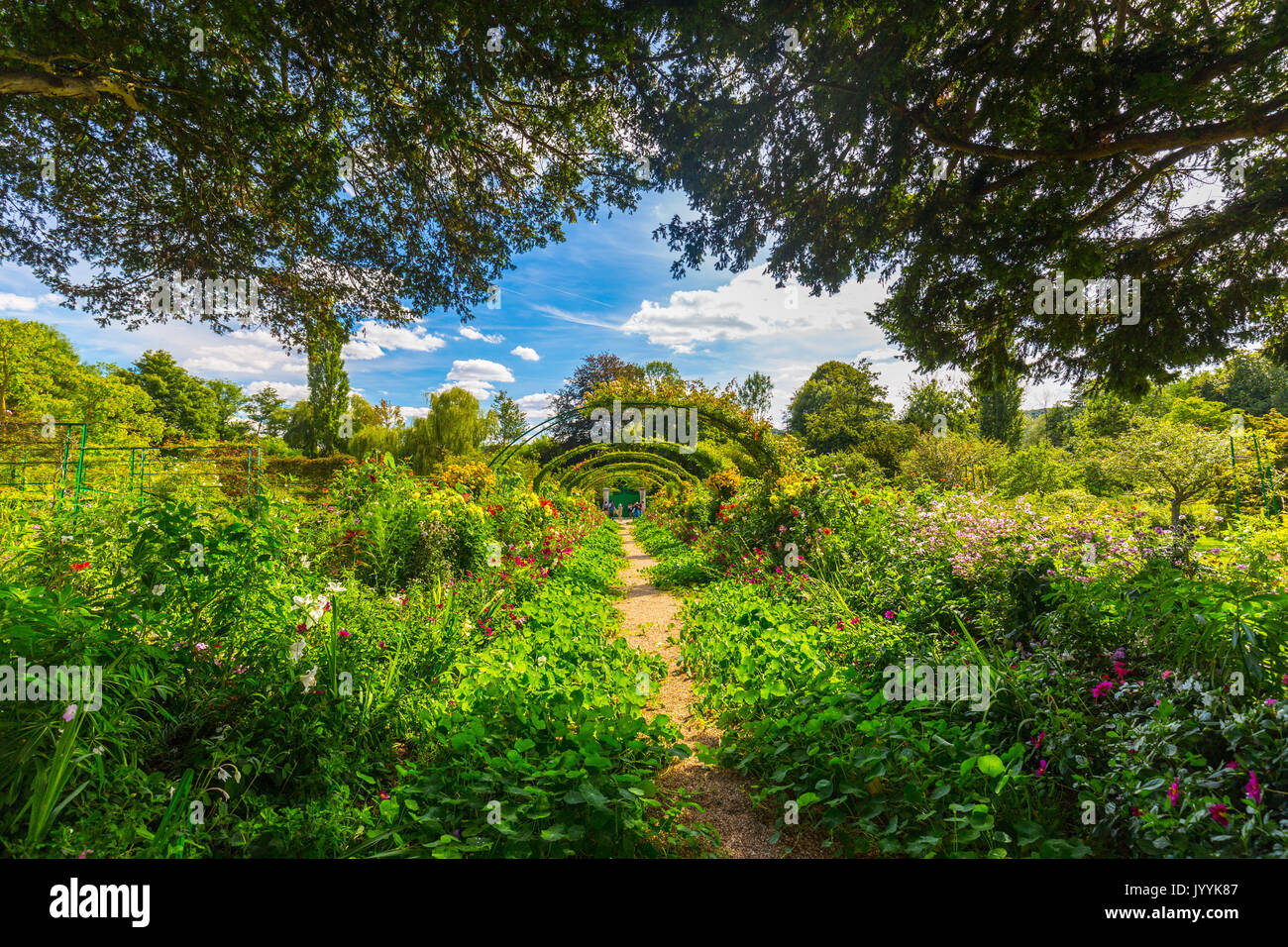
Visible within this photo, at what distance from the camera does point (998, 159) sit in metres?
4.41

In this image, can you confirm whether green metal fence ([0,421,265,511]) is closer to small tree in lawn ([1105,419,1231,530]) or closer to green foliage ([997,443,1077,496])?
small tree in lawn ([1105,419,1231,530])

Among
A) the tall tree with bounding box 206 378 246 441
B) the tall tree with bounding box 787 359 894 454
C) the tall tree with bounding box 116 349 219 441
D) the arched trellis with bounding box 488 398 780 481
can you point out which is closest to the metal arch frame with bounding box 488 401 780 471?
the arched trellis with bounding box 488 398 780 481

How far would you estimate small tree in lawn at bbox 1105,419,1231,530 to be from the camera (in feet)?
36.4

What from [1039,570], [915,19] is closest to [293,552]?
[1039,570]

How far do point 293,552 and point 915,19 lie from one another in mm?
5651

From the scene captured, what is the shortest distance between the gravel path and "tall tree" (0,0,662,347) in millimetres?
4680

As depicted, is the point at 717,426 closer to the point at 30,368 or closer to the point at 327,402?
the point at 327,402

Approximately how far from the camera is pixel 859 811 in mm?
2355

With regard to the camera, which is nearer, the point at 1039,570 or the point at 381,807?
the point at 381,807

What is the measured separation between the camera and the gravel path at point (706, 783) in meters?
2.31

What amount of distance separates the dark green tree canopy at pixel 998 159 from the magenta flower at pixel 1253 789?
383 centimetres

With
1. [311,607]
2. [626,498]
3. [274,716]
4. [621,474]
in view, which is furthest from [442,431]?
[274,716]

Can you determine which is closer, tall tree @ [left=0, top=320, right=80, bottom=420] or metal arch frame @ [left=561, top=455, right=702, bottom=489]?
metal arch frame @ [left=561, top=455, right=702, bottom=489]
